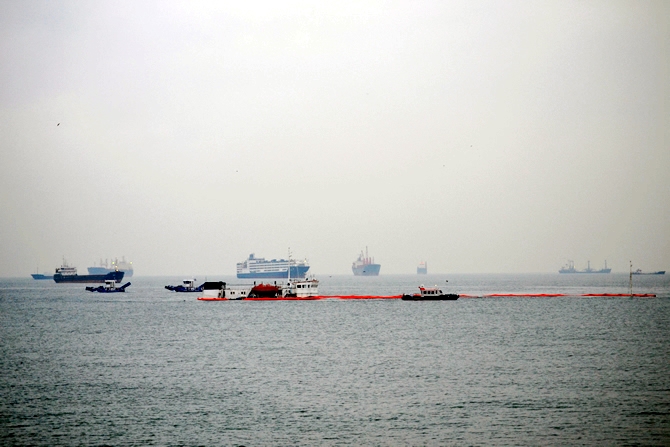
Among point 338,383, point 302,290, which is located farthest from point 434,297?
point 338,383

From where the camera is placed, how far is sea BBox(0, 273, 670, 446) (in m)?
39.8

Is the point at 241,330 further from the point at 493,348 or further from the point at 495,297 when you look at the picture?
the point at 495,297

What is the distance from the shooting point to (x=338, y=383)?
179 feet

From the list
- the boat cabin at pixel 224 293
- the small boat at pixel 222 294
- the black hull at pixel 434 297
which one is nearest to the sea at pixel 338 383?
the black hull at pixel 434 297

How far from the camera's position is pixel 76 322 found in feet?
372

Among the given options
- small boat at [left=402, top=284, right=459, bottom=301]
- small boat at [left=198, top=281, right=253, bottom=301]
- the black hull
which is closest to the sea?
the black hull

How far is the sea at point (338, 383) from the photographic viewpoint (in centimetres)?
3981

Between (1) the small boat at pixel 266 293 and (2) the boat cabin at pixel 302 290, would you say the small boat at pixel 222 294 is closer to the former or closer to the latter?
(1) the small boat at pixel 266 293

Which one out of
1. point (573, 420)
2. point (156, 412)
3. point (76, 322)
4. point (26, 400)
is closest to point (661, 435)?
point (573, 420)

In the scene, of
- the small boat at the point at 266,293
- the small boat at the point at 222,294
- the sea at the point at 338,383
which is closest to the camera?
the sea at the point at 338,383

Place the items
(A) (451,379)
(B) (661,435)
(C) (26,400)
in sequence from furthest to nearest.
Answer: (A) (451,379) < (C) (26,400) < (B) (661,435)

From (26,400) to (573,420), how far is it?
3749 cm

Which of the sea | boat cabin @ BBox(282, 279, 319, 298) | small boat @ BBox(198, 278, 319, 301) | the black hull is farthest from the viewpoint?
small boat @ BBox(198, 278, 319, 301)

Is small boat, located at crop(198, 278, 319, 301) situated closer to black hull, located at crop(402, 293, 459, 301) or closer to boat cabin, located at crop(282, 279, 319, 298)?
boat cabin, located at crop(282, 279, 319, 298)
